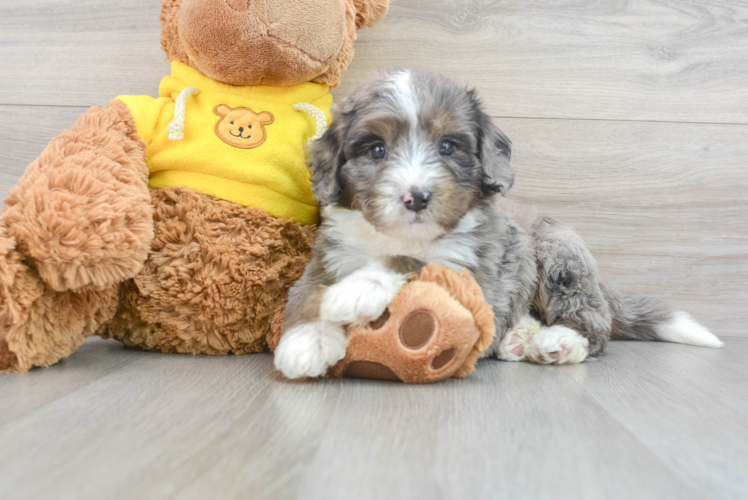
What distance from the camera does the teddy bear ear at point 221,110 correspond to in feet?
7.31

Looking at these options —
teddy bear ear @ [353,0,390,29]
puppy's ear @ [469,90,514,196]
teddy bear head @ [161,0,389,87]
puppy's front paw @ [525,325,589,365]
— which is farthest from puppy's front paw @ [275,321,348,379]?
teddy bear ear @ [353,0,390,29]

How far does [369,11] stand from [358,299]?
140 cm

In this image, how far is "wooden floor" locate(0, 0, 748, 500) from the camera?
1.14 meters

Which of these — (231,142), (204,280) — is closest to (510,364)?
(204,280)

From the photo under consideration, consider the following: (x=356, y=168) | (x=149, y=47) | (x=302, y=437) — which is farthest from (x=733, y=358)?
(x=149, y=47)

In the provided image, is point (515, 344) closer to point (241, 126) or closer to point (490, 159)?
point (490, 159)

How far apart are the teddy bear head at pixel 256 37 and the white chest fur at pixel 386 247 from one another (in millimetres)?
615

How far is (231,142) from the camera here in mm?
2178

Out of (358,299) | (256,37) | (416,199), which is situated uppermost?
(256,37)

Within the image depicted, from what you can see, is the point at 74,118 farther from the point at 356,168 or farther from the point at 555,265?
the point at 555,265

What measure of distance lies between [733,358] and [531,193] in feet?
3.86

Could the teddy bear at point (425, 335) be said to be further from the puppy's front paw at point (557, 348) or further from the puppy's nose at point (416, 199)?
the puppy's front paw at point (557, 348)

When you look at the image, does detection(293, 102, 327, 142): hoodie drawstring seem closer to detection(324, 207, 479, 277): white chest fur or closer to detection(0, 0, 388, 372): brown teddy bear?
detection(0, 0, 388, 372): brown teddy bear

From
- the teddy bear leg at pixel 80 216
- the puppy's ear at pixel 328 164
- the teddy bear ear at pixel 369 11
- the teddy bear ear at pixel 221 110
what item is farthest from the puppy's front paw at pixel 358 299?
the teddy bear ear at pixel 369 11
